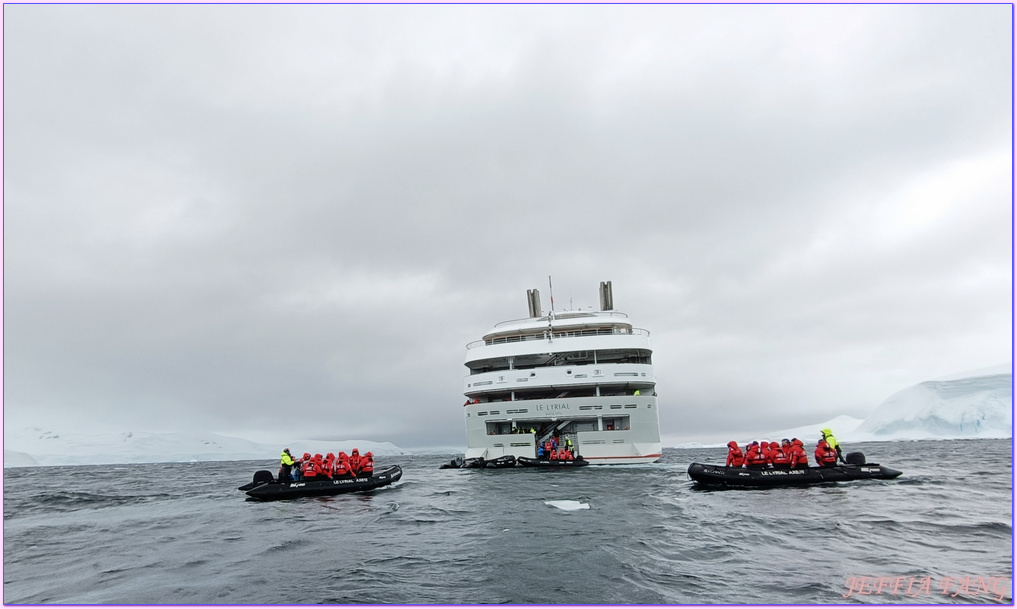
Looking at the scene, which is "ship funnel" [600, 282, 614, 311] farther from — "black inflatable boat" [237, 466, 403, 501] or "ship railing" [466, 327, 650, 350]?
"black inflatable boat" [237, 466, 403, 501]

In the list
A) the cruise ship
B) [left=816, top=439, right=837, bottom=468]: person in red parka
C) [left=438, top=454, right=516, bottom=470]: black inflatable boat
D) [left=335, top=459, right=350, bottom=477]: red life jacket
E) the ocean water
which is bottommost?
the ocean water

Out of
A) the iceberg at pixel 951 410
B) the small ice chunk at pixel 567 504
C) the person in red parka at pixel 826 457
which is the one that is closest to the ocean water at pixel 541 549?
the small ice chunk at pixel 567 504

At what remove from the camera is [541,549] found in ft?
36.6

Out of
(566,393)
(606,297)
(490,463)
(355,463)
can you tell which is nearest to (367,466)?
(355,463)

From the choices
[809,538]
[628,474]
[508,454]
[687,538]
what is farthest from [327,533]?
[508,454]

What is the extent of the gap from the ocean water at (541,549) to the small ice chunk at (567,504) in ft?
0.37

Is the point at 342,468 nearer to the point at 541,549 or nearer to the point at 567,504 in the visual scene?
the point at 567,504

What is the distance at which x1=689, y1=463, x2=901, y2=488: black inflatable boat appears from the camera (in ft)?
65.8

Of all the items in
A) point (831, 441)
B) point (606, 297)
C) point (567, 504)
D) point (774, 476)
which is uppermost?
point (606, 297)

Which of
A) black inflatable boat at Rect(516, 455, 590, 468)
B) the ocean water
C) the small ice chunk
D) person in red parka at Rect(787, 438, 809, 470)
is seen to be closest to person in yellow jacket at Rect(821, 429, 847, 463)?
A: person in red parka at Rect(787, 438, 809, 470)

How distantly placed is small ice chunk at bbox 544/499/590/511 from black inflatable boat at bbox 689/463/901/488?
227 inches

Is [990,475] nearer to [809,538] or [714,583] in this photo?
[809,538]

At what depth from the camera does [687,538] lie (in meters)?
12.1

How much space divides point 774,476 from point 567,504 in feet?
26.6
